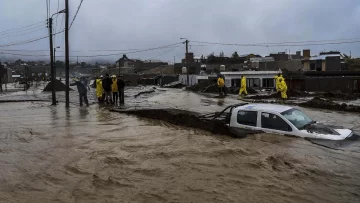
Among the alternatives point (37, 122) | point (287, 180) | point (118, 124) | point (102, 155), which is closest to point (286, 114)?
point (287, 180)

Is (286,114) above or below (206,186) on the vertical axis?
above

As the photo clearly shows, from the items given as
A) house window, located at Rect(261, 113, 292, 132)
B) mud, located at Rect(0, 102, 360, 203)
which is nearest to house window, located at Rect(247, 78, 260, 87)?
mud, located at Rect(0, 102, 360, 203)

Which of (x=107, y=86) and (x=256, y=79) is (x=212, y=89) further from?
(x=107, y=86)

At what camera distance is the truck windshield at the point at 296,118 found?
951 cm

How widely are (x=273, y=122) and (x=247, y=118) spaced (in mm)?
801

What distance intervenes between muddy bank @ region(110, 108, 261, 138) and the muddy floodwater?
0.28m

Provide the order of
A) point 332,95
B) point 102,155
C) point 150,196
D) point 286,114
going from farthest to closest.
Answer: point 332,95
point 286,114
point 102,155
point 150,196

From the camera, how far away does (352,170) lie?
7422 mm

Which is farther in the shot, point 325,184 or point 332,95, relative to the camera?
point 332,95

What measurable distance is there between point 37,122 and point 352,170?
1173 cm

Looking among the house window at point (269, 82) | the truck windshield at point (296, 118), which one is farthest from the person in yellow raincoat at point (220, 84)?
the house window at point (269, 82)

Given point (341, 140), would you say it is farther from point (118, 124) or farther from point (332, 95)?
point (332, 95)

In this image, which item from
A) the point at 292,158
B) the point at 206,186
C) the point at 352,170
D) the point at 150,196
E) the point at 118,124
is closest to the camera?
the point at 150,196

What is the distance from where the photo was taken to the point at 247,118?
10.2m
